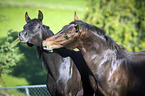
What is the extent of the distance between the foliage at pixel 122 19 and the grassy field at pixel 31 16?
4.47 feet

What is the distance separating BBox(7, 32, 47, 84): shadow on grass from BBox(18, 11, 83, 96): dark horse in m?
3.41

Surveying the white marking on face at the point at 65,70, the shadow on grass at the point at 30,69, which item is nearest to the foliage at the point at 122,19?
the shadow on grass at the point at 30,69

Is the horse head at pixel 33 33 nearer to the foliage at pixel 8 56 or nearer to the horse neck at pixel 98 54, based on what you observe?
the horse neck at pixel 98 54

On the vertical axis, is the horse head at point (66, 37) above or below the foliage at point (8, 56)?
above

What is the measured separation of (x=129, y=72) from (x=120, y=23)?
538cm

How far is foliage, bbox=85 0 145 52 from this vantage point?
24.8 ft

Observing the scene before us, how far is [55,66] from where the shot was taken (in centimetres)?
332

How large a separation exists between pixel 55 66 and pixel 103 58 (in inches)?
41.5

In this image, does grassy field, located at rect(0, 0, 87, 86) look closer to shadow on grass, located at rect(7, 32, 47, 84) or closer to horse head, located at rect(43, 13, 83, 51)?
shadow on grass, located at rect(7, 32, 47, 84)

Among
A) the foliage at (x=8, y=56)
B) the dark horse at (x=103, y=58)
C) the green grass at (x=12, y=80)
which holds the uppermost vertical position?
the dark horse at (x=103, y=58)

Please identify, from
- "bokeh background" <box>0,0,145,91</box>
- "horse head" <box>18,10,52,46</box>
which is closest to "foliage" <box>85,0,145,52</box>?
"bokeh background" <box>0,0,145,91</box>

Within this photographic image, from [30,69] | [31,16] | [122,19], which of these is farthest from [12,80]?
[122,19]

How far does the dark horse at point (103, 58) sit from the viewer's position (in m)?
2.57

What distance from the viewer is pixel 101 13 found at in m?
7.77
